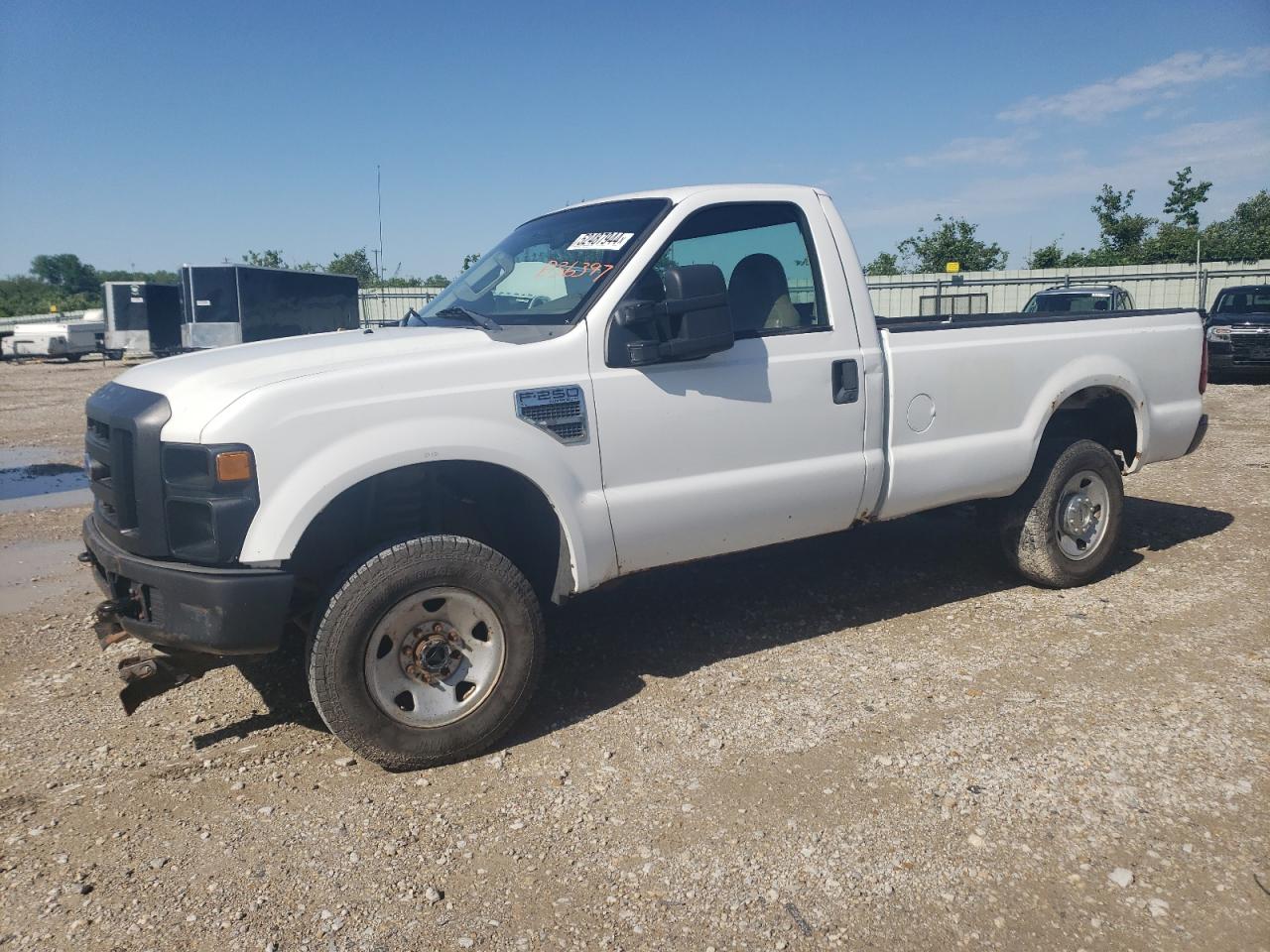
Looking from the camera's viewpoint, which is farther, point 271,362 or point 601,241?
point 601,241

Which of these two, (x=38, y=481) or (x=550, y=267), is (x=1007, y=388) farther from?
(x=38, y=481)

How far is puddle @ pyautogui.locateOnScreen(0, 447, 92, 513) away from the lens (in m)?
8.63

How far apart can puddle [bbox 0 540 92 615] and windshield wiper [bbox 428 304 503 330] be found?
10.3 feet

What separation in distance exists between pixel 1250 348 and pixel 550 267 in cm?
1715

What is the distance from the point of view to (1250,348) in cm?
1706

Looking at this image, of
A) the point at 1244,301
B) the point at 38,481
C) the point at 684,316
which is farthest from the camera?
the point at 1244,301

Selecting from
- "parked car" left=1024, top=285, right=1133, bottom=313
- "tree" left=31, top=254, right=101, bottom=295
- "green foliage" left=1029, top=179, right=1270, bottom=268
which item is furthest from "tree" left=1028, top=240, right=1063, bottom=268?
"tree" left=31, top=254, right=101, bottom=295

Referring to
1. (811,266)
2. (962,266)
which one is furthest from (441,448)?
(962,266)

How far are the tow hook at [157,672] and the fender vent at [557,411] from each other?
4.80 feet

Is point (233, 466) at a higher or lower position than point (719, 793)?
higher

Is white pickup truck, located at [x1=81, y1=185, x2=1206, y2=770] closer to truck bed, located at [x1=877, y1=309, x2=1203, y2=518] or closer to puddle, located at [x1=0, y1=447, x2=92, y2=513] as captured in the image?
truck bed, located at [x1=877, y1=309, x2=1203, y2=518]

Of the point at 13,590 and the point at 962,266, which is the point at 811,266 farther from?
the point at 962,266

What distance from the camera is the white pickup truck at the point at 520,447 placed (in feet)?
10.6

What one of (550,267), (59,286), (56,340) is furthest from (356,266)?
(59,286)
